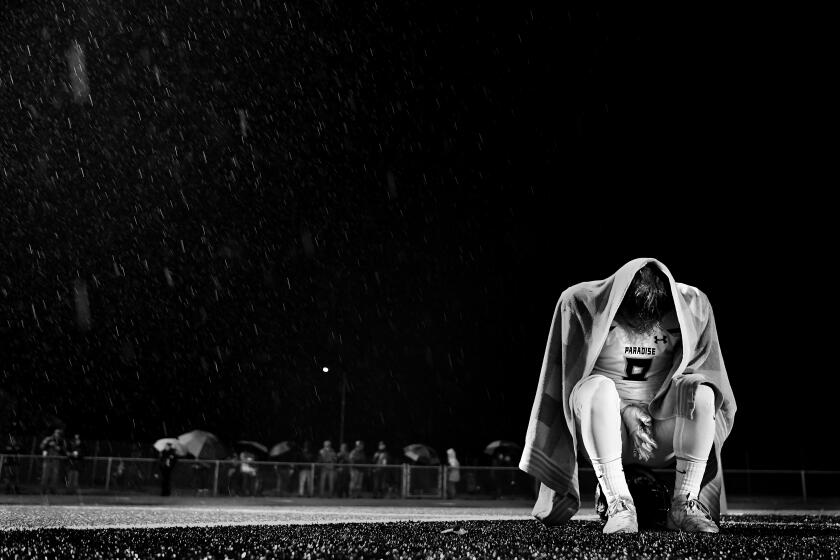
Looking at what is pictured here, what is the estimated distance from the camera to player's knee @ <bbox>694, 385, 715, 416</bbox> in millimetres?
4250

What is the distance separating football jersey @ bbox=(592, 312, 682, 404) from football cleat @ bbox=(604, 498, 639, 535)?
2.24ft

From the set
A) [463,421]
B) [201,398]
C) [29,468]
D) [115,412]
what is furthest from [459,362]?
[29,468]

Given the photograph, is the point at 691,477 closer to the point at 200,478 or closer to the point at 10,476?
the point at 10,476

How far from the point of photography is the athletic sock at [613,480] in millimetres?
4168

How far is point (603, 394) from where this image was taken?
13.9 feet

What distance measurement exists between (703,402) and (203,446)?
82.7 ft

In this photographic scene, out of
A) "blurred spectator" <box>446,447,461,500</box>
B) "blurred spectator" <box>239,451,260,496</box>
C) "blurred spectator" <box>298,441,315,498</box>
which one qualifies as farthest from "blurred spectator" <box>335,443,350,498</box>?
"blurred spectator" <box>446,447,461,500</box>

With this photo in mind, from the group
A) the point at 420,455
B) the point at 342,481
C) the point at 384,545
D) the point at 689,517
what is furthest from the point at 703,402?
the point at 420,455

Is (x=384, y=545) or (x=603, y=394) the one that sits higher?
(x=603, y=394)

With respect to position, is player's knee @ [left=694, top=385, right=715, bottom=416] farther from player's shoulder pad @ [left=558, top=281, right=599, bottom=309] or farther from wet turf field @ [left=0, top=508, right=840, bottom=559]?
player's shoulder pad @ [left=558, top=281, right=599, bottom=309]

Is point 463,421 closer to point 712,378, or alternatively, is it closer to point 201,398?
point 201,398

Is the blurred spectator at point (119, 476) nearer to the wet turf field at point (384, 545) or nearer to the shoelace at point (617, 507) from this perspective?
the wet turf field at point (384, 545)

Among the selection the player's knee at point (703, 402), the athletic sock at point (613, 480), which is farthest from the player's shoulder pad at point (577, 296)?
the athletic sock at point (613, 480)

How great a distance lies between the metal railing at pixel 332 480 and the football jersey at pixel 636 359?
16.5 metres
